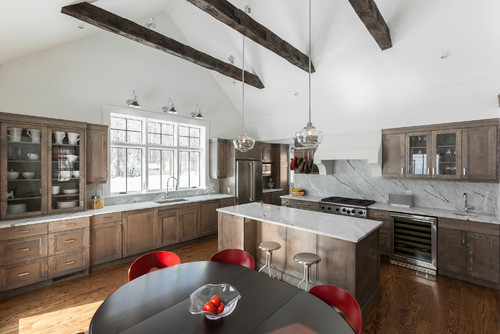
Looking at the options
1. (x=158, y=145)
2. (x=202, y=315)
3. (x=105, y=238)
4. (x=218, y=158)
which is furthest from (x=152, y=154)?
(x=202, y=315)

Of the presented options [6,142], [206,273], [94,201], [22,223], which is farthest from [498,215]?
[6,142]

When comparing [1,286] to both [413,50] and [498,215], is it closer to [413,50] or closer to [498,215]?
[413,50]

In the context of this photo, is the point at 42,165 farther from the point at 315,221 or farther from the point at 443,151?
the point at 443,151

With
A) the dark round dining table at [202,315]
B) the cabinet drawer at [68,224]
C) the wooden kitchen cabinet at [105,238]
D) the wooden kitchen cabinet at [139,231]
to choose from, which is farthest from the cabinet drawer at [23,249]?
the dark round dining table at [202,315]

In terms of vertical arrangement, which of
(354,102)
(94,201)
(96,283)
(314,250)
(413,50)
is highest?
(413,50)

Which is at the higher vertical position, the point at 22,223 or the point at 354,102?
the point at 354,102

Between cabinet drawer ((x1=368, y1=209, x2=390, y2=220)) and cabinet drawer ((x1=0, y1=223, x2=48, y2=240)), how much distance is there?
5.13 metres

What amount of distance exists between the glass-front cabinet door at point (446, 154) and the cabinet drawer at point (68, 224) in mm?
5610

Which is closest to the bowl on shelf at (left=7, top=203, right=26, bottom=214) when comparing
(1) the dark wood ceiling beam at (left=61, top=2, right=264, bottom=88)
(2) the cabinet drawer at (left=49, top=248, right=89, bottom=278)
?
(2) the cabinet drawer at (left=49, top=248, right=89, bottom=278)

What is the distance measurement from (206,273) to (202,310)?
55 cm

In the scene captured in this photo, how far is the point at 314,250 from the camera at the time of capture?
291cm

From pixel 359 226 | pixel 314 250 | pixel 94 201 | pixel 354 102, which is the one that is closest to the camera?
pixel 359 226

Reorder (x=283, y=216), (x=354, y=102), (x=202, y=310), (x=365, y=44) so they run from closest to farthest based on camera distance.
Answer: (x=202, y=310), (x=283, y=216), (x=365, y=44), (x=354, y=102)

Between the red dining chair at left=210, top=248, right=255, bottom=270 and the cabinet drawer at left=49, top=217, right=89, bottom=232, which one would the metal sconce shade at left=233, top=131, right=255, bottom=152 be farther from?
the cabinet drawer at left=49, top=217, right=89, bottom=232
